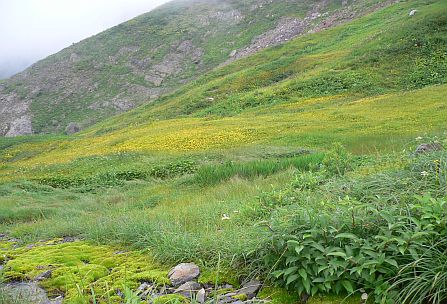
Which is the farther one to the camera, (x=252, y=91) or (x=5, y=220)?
(x=252, y=91)

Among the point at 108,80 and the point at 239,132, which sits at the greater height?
the point at 108,80

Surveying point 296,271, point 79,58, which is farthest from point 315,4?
point 296,271

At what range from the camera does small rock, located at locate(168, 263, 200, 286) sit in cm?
449

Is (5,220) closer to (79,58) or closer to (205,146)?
(205,146)

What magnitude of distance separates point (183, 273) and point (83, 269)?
1.37m

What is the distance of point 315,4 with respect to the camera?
8631 cm

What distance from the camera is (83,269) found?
16.7 ft

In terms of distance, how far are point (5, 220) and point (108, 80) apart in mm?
76157

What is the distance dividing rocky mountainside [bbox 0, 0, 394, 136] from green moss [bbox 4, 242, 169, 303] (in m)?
67.9

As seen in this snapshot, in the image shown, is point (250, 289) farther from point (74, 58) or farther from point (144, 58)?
point (74, 58)

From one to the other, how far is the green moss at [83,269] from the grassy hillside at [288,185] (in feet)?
0.12

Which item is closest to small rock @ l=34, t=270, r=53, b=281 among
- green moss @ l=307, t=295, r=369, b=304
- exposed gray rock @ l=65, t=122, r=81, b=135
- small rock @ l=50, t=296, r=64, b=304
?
small rock @ l=50, t=296, r=64, b=304

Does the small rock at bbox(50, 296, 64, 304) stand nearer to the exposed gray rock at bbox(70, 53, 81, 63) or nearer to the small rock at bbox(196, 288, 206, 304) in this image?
the small rock at bbox(196, 288, 206, 304)

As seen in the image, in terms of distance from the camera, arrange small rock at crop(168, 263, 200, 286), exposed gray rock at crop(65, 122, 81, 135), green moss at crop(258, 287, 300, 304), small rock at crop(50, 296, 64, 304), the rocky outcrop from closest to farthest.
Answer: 1. green moss at crop(258, 287, 300, 304)
2. small rock at crop(50, 296, 64, 304)
3. small rock at crop(168, 263, 200, 286)
4. exposed gray rock at crop(65, 122, 81, 135)
5. the rocky outcrop
